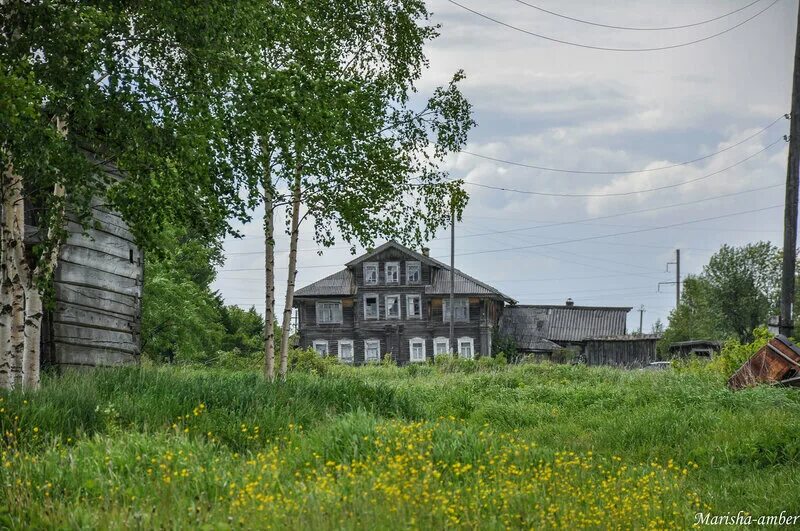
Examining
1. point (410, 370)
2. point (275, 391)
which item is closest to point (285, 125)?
point (275, 391)

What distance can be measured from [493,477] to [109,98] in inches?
324

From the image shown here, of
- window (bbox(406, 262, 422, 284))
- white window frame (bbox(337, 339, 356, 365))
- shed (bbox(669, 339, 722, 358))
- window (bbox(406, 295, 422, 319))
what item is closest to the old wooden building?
shed (bbox(669, 339, 722, 358))

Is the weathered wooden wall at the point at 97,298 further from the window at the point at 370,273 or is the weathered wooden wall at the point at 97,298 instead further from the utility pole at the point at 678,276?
the utility pole at the point at 678,276

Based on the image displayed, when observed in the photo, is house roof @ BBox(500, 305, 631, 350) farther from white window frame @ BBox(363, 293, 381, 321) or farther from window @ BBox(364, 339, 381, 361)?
white window frame @ BBox(363, 293, 381, 321)

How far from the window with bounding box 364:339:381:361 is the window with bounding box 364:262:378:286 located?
390cm

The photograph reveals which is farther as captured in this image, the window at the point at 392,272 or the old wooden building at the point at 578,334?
the old wooden building at the point at 578,334

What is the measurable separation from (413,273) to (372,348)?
5.77m

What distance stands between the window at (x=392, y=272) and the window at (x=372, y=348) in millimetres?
4173

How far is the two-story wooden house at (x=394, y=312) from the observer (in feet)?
198

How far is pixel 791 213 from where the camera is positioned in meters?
23.2

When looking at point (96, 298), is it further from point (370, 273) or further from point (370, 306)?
point (370, 306)

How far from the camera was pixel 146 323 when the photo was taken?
3925 cm

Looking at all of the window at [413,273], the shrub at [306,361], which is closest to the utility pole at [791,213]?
the shrub at [306,361]

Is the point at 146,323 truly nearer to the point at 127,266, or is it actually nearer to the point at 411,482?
the point at 127,266
